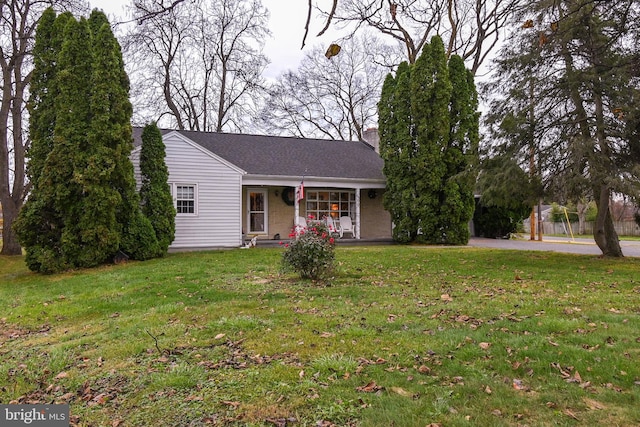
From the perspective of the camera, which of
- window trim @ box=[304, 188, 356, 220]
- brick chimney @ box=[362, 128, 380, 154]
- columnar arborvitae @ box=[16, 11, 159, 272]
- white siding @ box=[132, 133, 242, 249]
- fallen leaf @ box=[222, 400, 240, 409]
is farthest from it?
brick chimney @ box=[362, 128, 380, 154]

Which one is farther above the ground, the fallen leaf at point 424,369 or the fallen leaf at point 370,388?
the fallen leaf at point 424,369

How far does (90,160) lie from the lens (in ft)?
37.4

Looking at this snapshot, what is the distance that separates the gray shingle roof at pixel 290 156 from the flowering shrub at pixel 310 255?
8801mm

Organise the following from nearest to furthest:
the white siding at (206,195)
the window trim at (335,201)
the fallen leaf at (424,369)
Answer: the fallen leaf at (424,369) → the white siding at (206,195) → the window trim at (335,201)

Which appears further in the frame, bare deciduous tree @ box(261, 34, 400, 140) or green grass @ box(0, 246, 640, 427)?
bare deciduous tree @ box(261, 34, 400, 140)

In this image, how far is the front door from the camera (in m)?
18.0

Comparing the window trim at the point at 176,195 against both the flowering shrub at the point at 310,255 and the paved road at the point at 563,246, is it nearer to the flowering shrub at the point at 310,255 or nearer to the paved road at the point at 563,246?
the flowering shrub at the point at 310,255

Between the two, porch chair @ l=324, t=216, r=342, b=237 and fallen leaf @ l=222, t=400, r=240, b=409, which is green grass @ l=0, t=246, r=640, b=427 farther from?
porch chair @ l=324, t=216, r=342, b=237

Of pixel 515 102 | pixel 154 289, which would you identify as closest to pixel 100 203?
pixel 154 289

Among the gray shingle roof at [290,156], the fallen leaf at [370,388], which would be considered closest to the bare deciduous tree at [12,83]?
the gray shingle roof at [290,156]

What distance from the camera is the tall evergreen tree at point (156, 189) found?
42.9 feet

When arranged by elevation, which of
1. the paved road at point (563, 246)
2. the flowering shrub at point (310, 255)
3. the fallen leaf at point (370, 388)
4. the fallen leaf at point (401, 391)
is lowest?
the fallen leaf at point (370, 388)

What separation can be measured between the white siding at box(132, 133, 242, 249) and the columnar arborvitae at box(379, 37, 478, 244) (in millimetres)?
6345

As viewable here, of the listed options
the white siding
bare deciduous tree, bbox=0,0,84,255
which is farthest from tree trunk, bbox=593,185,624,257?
bare deciduous tree, bbox=0,0,84,255
